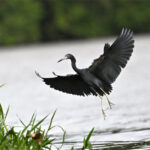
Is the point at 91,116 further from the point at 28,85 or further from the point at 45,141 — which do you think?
the point at 28,85

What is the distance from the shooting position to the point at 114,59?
9.52 m

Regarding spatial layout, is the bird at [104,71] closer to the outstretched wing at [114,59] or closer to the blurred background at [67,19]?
the outstretched wing at [114,59]

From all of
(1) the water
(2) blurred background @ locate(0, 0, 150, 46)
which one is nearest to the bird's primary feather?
(1) the water

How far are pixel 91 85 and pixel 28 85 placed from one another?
1295cm

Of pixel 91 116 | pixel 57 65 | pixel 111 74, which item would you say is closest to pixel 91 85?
pixel 111 74

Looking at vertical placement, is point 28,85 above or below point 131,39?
below

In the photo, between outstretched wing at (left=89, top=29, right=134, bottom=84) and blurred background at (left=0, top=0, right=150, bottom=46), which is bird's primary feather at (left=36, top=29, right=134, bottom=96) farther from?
blurred background at (left=0, top=0, right=150, bottom=46)

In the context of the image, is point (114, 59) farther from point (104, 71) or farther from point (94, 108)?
point (94, 108)

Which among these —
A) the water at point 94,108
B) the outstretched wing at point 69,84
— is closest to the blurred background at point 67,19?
the water at point 94,108

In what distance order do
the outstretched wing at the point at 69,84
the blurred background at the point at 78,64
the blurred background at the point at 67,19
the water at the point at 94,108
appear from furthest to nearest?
the blurred background at the point at 67,19 → the blurred background at the point at 78,64 → the water at the point at 94,108 → the outstretched wing at the point at 69,84

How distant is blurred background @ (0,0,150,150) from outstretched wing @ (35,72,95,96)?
0.84 metres

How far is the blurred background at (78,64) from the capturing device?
38.4 ft

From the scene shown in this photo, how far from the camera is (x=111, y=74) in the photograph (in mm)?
9586

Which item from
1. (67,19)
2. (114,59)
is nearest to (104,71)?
(114,59)
